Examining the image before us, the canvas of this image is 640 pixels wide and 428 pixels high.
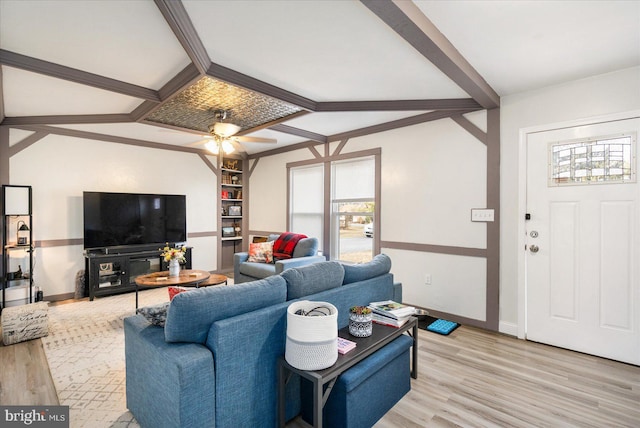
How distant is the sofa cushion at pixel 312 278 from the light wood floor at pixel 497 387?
0.74 metres

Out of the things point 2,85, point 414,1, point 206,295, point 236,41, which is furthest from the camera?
point 2,85

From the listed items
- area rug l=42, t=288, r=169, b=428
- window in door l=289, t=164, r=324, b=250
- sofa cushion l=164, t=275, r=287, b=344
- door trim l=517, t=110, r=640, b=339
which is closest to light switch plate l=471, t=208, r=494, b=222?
door trim l=517, t=110, r=640, b=339

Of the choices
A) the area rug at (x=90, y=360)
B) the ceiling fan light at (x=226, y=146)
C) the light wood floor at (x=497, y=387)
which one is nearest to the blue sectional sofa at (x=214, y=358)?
the area rug at (x=90, y=360)

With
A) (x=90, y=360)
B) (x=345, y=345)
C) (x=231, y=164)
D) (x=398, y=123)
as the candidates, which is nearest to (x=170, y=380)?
(x=345, y=345)

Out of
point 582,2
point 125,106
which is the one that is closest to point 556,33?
point 582,2

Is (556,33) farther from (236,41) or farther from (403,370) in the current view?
(403,370)

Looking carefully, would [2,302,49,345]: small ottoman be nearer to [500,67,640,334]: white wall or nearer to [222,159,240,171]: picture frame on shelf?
[222,159,240,171]: picture frame on shelf

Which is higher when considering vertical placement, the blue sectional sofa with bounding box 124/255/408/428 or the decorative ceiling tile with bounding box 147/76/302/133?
the decorative ceiling tile with bounding box 147/76/302/133

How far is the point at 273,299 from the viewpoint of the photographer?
1.80 metres

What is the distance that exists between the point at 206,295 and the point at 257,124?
3.08 meters

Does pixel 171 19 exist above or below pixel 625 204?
above

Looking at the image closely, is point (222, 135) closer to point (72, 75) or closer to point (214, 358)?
point (72, 75)

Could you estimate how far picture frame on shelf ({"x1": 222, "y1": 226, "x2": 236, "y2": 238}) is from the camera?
632cm

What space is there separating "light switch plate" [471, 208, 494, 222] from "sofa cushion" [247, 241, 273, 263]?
9.45 ft
